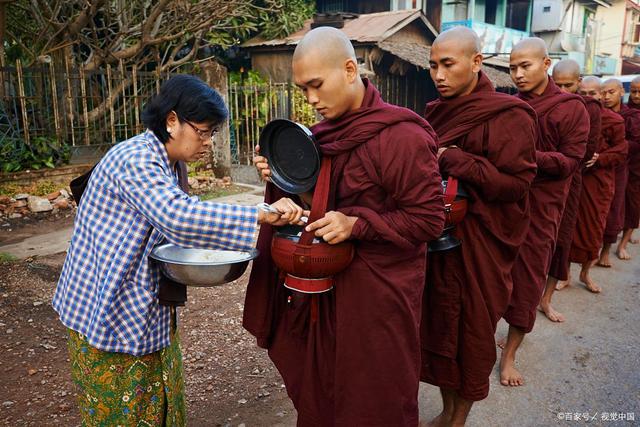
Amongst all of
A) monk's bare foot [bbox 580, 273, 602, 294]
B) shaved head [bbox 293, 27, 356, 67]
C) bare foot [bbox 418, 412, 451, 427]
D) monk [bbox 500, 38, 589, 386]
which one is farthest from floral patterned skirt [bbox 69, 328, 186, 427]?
monk's bare foot [bbox 580, 273, 602, 294]

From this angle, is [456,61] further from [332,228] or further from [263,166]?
[332,228]

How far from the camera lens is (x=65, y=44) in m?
7.96

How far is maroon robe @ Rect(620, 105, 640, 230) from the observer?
6.03 m

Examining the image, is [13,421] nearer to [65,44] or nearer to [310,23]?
[65,44]

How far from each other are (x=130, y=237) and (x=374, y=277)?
2.86 feet

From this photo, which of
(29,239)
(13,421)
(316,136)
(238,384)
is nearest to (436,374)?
(238,384)

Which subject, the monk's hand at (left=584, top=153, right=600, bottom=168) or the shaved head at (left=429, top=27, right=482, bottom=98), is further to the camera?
the monk's hand at (left=584, top=153, right=600, bottom=168)

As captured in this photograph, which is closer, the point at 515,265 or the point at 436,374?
the point at 436,374

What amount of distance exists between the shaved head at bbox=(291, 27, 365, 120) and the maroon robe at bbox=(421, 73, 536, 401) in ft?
2.47

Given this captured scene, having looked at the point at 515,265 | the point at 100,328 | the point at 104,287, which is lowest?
the point at 515,265

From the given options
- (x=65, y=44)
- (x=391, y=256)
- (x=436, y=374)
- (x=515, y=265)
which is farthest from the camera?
(x=65, y=44)

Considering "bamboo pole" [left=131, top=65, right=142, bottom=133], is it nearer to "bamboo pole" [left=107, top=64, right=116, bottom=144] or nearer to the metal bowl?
"bamboo pole" [left=107, top=64, right=116, bottom=144]

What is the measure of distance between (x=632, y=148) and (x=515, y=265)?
3.79 meters

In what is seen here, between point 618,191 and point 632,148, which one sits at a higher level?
point 632,148
